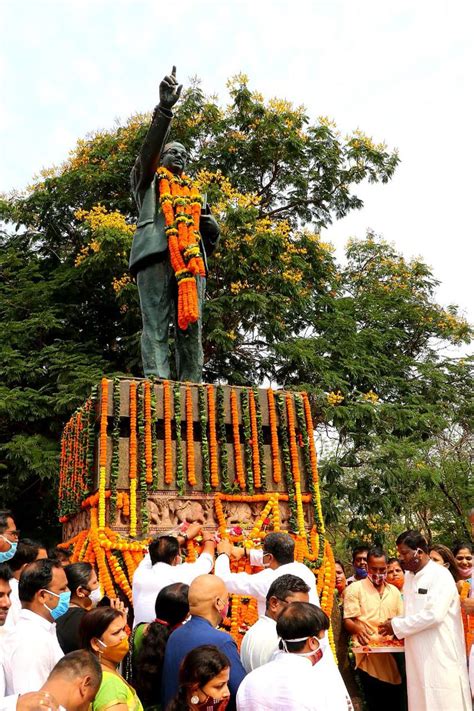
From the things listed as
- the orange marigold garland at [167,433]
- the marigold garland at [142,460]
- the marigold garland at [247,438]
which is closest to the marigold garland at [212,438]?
the marigold garland at [247,438]

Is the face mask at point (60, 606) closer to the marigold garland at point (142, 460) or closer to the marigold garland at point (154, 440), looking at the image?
the marigold garland at point (142, 460)

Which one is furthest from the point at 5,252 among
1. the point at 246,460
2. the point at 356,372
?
the point at 246,460

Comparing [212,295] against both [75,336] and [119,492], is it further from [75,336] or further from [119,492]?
[119,492]

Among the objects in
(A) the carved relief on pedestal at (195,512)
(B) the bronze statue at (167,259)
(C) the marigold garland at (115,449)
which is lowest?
(A) the carved relief on pedestal at (195,512)

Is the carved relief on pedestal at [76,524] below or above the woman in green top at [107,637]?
above

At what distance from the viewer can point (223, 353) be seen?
14.5 metres

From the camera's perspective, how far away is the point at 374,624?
665 cm

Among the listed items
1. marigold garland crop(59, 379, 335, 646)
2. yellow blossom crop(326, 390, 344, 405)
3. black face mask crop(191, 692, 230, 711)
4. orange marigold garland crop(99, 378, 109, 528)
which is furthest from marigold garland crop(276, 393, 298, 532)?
yellow blossom crop(326, 390, 344, 405)

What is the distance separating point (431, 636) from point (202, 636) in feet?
9.09

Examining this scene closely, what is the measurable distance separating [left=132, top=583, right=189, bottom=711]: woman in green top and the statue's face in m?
5.35

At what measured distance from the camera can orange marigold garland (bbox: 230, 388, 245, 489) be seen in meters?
7.31

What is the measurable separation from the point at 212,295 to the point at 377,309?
4.15 m

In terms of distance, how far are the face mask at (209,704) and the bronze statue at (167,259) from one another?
494 centimetres

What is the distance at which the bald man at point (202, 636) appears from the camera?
12.0 ft
